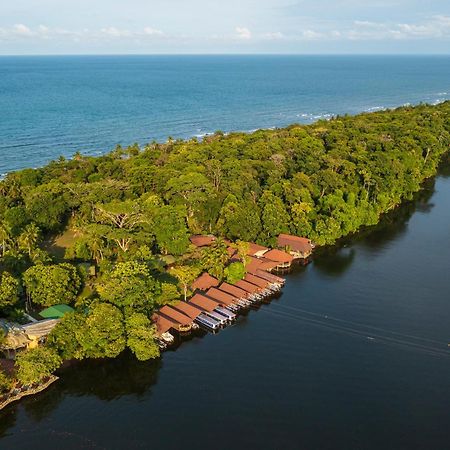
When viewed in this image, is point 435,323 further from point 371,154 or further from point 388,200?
point 371,154

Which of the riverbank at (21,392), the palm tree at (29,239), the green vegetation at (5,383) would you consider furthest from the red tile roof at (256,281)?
the green vegetation at (5,383)

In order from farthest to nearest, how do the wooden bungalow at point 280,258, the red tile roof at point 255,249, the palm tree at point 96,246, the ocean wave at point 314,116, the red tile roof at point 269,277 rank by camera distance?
the ocean wave at point 314,116 → the red tile roof at point 255,249 → the wooden bungalow at point 280,258 → the red tile roof at point 269,277 → the palm tree at point 96,246

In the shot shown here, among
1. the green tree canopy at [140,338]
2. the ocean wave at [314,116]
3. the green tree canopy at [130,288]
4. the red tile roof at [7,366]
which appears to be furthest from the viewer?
Answer: the ocean wave at [314,116]

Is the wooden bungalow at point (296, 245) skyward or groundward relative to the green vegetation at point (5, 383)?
skyward

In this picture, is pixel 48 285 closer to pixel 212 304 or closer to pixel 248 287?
pixel 212 304

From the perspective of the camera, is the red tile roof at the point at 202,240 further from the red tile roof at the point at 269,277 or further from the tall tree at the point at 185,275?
the tall tree at the point at 185,275

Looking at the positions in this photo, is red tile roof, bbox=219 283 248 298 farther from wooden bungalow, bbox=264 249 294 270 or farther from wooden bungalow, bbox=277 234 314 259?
wooden bungalow, bbox=277 234 314 259

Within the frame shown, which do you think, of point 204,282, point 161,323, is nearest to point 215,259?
point 204,282

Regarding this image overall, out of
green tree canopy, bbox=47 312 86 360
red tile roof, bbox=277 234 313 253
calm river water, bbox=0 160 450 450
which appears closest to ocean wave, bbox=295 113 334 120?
red tile roof, bbox=277 234 313 253

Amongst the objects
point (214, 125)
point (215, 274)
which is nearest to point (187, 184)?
point (215, 274)
